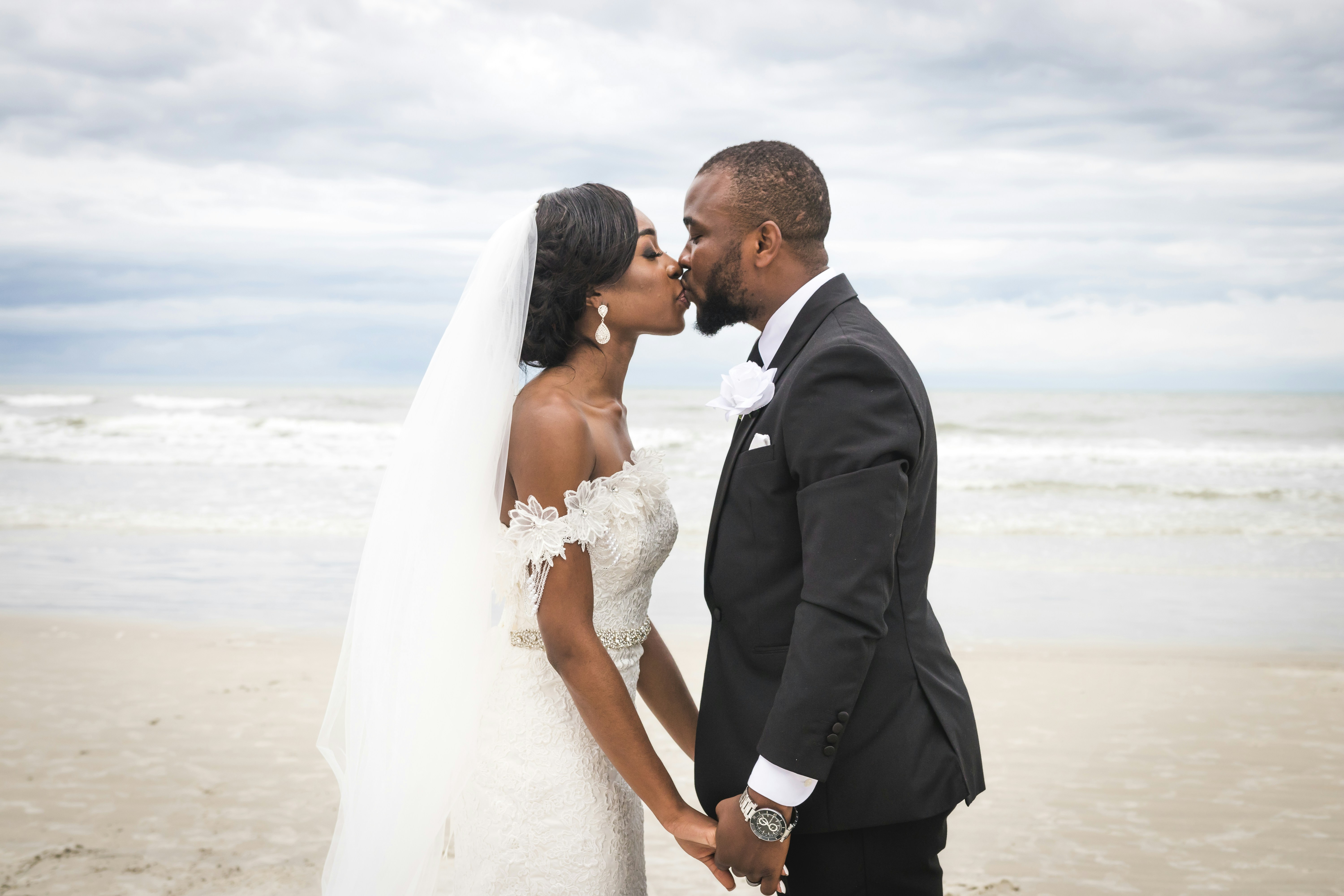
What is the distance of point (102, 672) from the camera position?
21.9ft

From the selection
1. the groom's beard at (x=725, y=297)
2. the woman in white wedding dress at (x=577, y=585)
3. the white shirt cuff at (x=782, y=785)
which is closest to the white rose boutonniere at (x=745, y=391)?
the groom's beard at (x=725, y=297)

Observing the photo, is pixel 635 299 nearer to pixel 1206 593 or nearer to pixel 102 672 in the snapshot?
pixel 102 672

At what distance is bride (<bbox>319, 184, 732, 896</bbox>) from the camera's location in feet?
7.69

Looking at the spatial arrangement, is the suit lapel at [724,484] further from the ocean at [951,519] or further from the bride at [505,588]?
the ocean at [951,519]

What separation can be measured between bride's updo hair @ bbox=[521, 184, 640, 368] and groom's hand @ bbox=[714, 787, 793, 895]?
1.18 meters

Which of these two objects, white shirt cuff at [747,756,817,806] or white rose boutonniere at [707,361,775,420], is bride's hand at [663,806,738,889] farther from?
white rose boutonniere at [707,361,775,420]

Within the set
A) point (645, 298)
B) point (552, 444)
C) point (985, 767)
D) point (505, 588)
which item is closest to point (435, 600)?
point (505, 588)

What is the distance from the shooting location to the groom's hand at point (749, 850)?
6.14ft

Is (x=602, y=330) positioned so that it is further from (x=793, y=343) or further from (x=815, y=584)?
(x=815, y=584)

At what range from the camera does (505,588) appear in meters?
2.41

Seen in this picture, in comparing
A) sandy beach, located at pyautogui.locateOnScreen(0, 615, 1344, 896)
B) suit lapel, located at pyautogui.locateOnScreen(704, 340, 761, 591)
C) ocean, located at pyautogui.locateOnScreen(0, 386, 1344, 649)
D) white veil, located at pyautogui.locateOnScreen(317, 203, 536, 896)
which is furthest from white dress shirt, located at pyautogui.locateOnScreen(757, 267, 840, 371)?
ocean, located at pyautogui.locateOnScreen(0, 386, 1344, 649)

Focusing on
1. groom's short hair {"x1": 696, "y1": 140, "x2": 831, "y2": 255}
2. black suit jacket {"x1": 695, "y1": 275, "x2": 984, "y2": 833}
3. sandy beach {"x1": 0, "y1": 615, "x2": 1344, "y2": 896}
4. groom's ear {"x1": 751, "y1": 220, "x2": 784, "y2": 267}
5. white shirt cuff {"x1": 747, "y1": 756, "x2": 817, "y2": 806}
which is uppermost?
groom's short hair {"x1": 696, "y1": 140, "x2": 831, "y2": 255}

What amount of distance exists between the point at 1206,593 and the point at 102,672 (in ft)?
30.2

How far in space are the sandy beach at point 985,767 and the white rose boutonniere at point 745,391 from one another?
9.20 feet
